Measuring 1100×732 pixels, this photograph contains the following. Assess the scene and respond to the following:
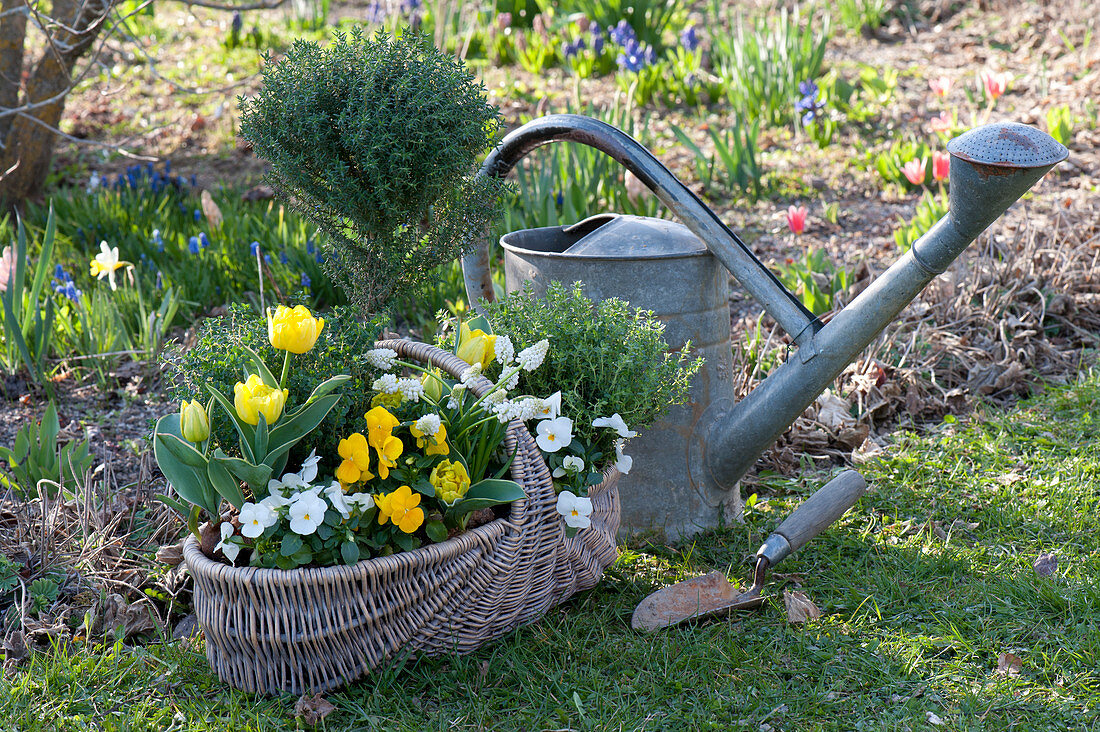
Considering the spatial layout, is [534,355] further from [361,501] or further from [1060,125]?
[1060,125]

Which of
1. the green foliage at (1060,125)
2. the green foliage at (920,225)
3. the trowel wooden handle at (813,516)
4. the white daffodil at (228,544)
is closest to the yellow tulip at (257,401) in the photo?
the white daffodil at (228,544)

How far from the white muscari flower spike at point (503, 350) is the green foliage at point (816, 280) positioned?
1323 millimetres

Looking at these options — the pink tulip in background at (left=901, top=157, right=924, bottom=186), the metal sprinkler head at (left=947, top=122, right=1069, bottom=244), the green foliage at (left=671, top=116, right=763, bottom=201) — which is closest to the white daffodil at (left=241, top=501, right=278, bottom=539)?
the metal sprinkler head at (left=947, top=122, right=1069, bottom=244)

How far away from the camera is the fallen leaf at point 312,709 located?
1.35 meters

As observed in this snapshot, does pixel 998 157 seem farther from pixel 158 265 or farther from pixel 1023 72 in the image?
pixel 1023 72

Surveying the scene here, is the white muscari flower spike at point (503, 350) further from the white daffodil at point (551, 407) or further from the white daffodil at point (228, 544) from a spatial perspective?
the white daffodil at point (228, 544)

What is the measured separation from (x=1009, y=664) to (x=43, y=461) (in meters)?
1.92

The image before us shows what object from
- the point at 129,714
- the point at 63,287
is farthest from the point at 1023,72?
the point at 129,714

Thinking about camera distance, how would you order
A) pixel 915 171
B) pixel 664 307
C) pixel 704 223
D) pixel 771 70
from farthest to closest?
pixel 771 70 < pixel 915 171 < pixel 664 307 < pixel 704 223

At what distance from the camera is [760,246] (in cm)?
331

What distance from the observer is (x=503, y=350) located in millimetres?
1509

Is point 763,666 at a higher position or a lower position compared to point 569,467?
lower

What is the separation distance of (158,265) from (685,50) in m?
3.06

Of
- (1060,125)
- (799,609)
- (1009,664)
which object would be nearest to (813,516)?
(799,609)
